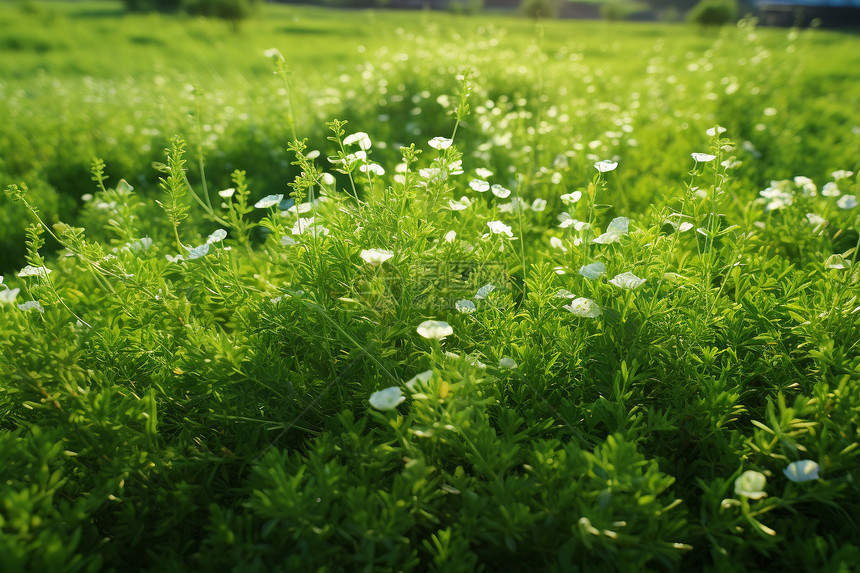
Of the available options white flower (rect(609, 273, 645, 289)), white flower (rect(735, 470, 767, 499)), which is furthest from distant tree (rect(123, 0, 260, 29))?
white flower (rect(735, 470, 767, 499))

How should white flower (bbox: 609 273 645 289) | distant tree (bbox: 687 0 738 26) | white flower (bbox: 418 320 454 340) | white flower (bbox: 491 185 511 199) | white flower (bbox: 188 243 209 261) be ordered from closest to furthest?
white flower (bbox: 418 320 454 340), white flower (bbox: 609 273 645 289), white flower (bbox: 188 243 209 261), white flower (bbox: 491 185 511 199), distant tree (bbox: 687 0 738 26)

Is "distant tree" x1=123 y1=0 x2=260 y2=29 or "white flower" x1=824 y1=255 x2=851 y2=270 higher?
"distant tree" x1=123 y1=0 x2=260 y2=29

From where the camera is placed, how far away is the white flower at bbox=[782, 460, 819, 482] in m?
1.41

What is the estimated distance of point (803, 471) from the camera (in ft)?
4.67

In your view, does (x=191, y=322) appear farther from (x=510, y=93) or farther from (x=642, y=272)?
(x=510, y=93)

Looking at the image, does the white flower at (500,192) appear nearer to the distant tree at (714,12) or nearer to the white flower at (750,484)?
the white flower at (750,484)

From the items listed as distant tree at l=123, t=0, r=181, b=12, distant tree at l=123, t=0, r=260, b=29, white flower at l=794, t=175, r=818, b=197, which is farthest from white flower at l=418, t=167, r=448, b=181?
distant tree at l=123, t=0, r=181, b=12

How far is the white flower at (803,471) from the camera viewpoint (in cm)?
141

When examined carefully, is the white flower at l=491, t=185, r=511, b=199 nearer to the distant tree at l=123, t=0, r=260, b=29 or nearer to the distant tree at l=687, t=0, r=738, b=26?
the distant tree at l=123, t=0, r=260, b=29

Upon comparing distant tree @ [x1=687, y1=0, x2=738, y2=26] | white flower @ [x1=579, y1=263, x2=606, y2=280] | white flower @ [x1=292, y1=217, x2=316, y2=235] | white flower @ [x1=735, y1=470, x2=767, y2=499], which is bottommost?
white flower @ [x1=735, y1=470, x2=767, y2=499]

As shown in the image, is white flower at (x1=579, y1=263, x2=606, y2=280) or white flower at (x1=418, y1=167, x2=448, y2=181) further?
white flower at (x1=418, y1=167, x2=448, y2=181)

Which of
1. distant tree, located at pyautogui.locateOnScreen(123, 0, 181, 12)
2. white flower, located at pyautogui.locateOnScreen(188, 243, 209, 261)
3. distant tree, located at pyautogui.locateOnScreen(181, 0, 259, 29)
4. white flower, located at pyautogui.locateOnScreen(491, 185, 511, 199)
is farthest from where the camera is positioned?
distant tree, located at pyautogui.locateOnScreen(123, 0, 181, 12)

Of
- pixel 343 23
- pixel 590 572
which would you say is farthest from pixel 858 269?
pixel 343 23

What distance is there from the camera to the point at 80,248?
6.64 ft
